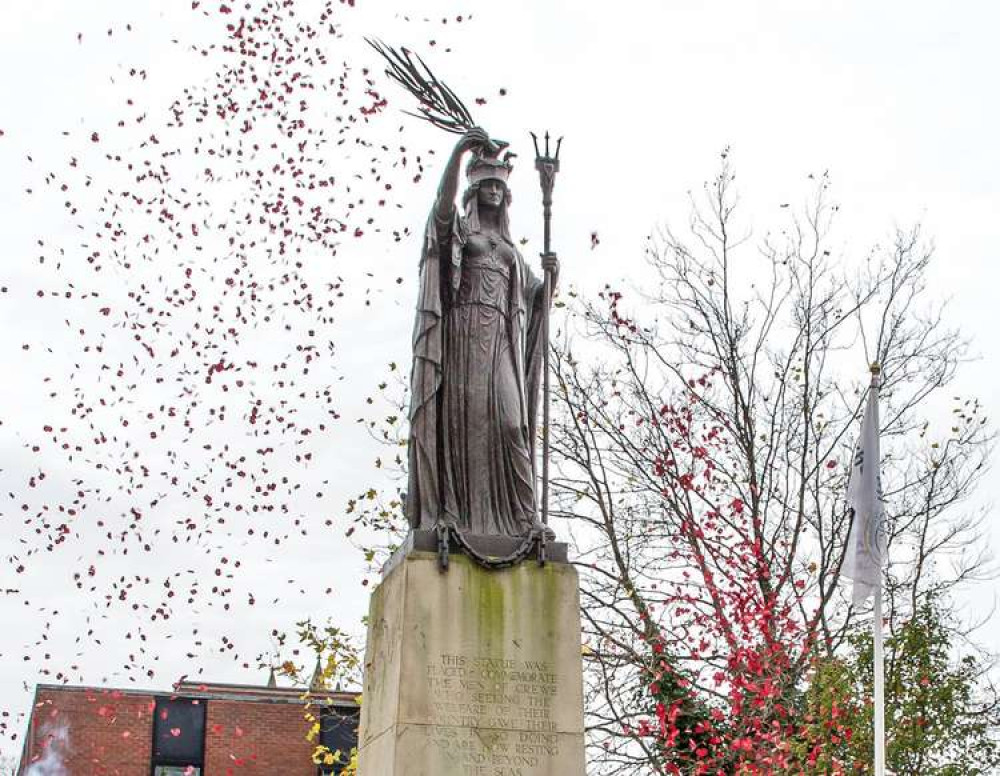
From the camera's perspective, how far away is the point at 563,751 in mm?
10328

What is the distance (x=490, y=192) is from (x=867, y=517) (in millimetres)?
4131

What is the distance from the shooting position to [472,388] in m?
11.3

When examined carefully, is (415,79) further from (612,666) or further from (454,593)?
(612,666)

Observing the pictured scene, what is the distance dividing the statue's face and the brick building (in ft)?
85.1

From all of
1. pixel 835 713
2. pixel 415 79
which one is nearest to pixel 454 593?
pixel 415 79

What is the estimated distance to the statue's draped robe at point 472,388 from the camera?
36.4 feet

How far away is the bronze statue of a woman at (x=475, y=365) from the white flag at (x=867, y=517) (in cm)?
324

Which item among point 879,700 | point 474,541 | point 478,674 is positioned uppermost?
point 474,541

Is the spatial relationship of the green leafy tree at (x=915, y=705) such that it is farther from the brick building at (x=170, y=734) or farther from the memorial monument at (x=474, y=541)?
the brick building at (x=170, y=734)

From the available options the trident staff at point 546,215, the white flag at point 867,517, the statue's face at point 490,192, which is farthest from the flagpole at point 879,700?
the statue's face at point 490,192

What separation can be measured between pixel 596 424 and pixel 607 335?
1.29 meters

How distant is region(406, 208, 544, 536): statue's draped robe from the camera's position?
11102 millimetres

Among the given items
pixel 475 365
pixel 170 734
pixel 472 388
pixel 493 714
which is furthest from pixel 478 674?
pixel 170 734

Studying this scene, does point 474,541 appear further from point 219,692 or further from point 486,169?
point 219,692
